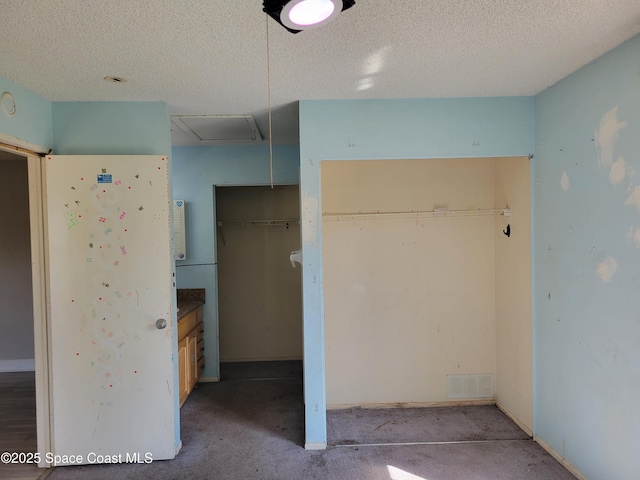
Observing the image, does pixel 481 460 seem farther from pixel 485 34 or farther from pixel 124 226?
pixel 124 226

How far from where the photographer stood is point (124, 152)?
230cm

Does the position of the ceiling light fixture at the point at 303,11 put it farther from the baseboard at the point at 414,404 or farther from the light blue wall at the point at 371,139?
the baseboard at the point at 414,404

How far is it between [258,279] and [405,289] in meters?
1.93

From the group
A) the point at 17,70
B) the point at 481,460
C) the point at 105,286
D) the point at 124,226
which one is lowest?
the point at 481,460

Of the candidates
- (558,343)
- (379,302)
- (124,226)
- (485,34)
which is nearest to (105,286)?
(124,226)

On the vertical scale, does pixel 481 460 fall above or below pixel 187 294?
below

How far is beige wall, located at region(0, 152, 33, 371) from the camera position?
3.94 metres

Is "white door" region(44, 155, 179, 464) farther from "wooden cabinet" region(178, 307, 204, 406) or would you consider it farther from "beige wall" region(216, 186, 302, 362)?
"beige wall" region(216, 186, 302, 362)

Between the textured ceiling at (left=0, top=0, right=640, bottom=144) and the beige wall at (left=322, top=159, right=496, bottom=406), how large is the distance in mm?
842

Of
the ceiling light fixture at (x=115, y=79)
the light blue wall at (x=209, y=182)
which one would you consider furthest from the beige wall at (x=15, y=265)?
the ceiling light fixture at (x=115, y=79)

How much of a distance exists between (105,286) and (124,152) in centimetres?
90

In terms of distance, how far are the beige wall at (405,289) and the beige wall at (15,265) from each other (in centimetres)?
363

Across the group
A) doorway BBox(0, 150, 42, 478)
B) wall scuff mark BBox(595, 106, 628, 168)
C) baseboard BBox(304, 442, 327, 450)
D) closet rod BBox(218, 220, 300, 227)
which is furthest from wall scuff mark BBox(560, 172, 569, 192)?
doorway BBox(0, 150, 42, 478)

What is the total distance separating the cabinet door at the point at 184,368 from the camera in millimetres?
2834
